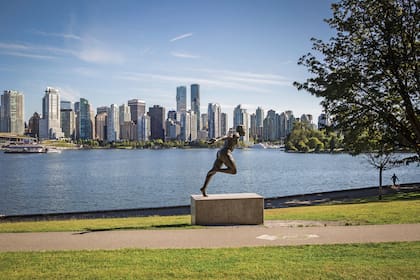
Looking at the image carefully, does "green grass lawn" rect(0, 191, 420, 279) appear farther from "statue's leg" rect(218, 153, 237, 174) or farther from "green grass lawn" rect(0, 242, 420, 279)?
"statue's leg" rect(218, 153, 237, 174)

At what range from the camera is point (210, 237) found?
11.8 metres

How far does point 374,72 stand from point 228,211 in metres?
12.2

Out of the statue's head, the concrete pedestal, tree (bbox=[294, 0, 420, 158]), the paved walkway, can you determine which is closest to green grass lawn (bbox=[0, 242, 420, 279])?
the paved walkway

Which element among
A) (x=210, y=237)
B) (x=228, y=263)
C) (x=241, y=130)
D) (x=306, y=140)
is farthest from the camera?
(x=306, y=140)

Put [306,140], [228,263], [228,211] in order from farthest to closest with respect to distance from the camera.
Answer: [306,140], [228,211], [228,263]

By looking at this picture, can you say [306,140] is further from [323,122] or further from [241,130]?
[241,130]

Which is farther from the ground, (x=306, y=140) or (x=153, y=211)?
(x=306, y=140)

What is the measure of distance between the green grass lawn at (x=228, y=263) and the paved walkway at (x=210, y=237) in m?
0.83

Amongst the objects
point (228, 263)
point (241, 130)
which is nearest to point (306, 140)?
point (241, 130)

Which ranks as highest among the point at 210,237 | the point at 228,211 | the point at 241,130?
the point at 241,130

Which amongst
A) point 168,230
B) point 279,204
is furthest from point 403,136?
point 168,230

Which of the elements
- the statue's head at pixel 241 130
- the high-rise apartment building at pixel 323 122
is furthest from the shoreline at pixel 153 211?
the statue's head at pixel 241 130

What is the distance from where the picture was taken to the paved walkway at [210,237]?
1071cm

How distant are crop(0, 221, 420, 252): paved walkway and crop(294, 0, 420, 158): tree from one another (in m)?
10.6
